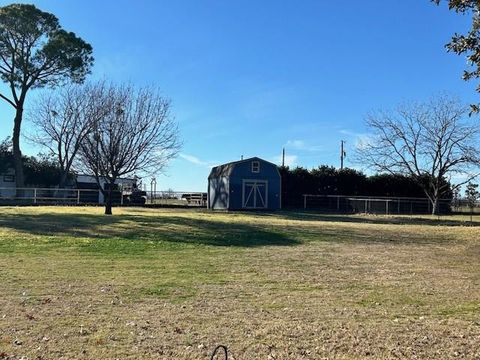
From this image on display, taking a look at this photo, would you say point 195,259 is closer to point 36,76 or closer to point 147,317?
point 147,317

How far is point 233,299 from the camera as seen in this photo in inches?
314

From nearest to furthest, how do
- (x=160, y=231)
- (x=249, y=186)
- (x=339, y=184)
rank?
(x=160, y=231), (x=249, y=186), (x=339, y=184)

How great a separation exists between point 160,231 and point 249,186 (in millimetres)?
23302

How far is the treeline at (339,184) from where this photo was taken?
1870 inches

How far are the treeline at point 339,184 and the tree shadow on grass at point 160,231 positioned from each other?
86.1 feet

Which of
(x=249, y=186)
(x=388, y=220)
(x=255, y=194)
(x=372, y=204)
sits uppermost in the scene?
(x=249, y=186)

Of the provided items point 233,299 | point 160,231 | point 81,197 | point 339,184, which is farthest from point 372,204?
point 233,299

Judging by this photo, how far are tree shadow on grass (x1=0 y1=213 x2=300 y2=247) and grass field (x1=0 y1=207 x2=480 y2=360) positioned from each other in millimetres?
270

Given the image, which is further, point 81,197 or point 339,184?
point 339,184

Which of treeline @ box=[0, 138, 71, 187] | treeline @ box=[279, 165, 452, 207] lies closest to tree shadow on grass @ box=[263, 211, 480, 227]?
treeline @ box=[279, 165, 452, 207]

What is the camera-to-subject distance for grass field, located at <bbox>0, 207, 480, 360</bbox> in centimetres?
555

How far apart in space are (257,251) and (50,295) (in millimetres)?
7128

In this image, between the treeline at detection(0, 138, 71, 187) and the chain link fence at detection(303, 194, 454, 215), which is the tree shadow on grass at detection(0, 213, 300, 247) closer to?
the chain link fence at detection(303, 194, 454, 215)

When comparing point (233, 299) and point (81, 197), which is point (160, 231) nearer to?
point (233, 299)
